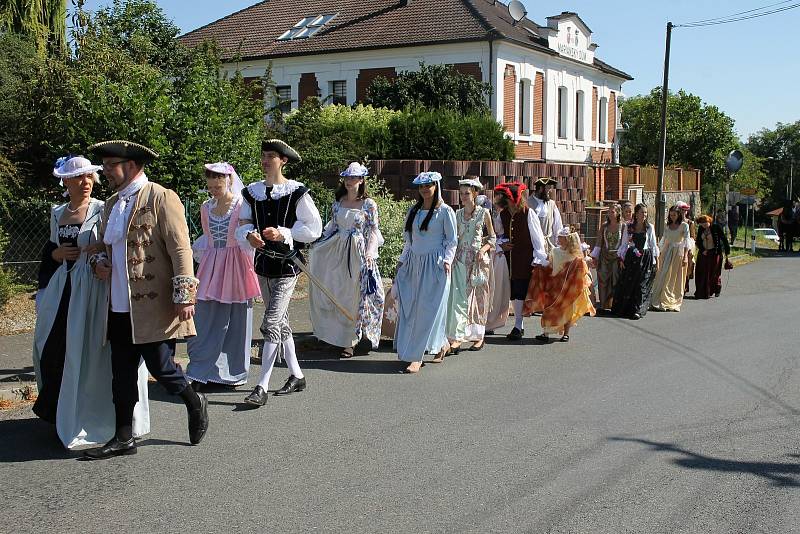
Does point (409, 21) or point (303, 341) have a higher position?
point (409, 21)

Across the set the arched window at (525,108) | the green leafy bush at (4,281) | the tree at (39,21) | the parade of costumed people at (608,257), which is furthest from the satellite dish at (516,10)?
the green leafy bush at (4,281)

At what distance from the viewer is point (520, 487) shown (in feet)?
18.5

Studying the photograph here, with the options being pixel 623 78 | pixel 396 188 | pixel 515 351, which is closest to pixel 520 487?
pixel 515 351

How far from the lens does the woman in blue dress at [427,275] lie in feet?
31.2

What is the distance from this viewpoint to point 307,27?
143ft

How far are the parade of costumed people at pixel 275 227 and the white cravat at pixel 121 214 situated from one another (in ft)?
5.16

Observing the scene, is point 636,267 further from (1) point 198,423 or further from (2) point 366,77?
(2) point 366,77

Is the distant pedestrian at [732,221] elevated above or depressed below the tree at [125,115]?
below

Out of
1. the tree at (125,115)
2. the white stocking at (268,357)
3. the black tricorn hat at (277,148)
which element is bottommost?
the white stocking at (268,357)

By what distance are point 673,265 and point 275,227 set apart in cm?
998

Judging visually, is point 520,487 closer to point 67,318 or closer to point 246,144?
point 67,318

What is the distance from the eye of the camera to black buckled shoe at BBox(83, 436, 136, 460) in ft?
19.9

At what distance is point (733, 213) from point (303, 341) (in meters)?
33.2

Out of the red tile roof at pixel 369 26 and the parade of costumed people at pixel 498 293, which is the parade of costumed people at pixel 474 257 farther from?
the red tile roof at pixel 369 26
